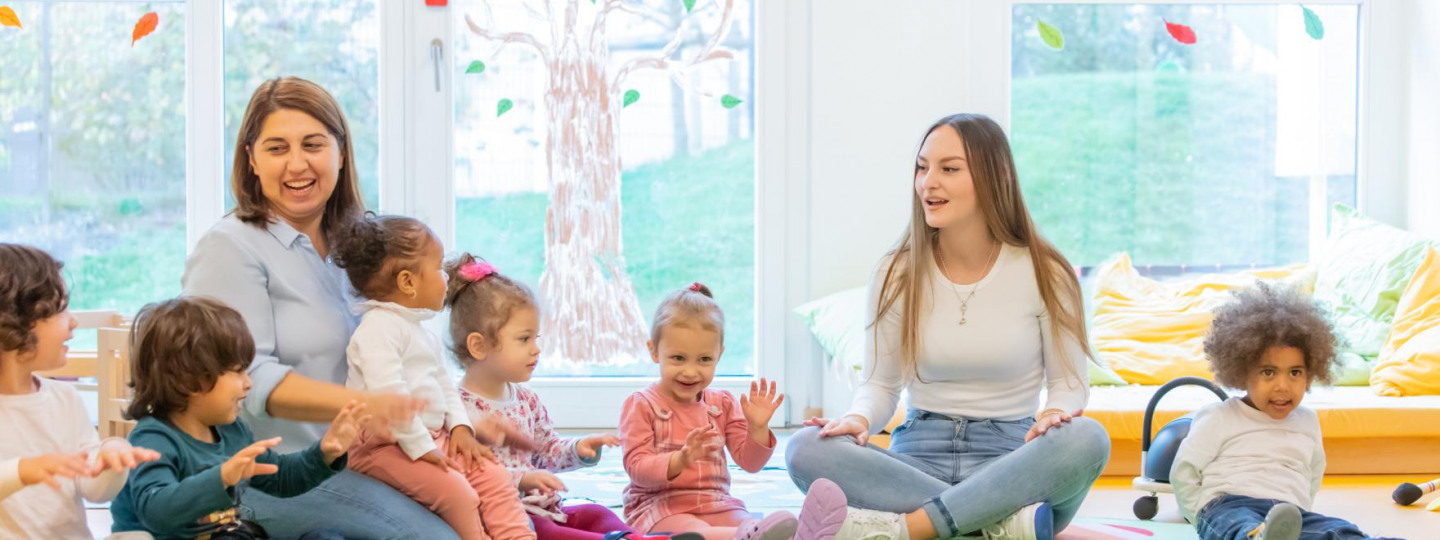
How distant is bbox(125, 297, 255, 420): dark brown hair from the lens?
1.95m

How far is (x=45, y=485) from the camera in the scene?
6.43ft

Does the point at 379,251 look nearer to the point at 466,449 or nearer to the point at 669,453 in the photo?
the point at 466,449

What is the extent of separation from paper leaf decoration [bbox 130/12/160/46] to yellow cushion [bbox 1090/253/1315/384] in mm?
3173

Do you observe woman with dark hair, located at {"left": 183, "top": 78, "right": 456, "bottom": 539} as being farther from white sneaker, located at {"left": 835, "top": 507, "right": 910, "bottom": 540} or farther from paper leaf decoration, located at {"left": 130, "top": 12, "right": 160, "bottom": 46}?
paper leaf decoration, located at {"left": 130, "top": 12, "right": 160, "bottom": 46}

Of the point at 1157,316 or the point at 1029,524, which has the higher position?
the point at 1157,316

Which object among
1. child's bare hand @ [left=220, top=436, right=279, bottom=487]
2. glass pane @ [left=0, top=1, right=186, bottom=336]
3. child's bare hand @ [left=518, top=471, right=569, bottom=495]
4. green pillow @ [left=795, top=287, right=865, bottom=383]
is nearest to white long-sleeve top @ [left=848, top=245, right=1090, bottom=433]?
child's bare hand @ [left=518, top=471, right=569, bottom=495]

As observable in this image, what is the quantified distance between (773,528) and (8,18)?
136 inches

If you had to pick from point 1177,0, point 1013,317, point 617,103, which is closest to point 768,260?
point 617,103

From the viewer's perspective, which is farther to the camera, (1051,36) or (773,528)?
(1051,36)

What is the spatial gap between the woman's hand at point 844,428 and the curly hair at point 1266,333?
728 mm

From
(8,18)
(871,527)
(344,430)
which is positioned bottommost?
(871,527)

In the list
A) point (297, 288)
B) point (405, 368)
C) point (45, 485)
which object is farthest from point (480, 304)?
point (45, 485)

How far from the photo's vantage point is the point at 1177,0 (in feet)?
14.4

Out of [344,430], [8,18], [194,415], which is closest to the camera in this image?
[344,430]
